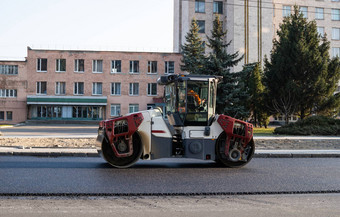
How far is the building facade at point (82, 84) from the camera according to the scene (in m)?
52.4

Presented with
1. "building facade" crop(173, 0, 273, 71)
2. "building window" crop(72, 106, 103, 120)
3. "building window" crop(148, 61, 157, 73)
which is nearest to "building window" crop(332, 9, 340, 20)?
"building facade" crop(173, 0, 273, 71)

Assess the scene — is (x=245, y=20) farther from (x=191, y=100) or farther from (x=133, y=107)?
(x=191, y=100)

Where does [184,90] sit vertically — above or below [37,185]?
above

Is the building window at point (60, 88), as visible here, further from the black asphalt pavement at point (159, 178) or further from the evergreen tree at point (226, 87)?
the black asphalt pavement at point (159, 178)

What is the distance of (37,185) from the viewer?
26.4ft

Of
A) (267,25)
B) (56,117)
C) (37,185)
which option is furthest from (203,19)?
(37,185)

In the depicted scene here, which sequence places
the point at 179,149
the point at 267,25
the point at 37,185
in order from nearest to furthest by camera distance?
the point at 37,185 < the point at 179,149 < the point at 267,25

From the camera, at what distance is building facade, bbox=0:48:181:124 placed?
52.4 meters

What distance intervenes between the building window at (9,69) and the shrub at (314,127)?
37.3m

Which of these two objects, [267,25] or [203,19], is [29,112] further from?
[267,25]

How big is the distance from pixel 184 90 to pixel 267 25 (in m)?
52.7

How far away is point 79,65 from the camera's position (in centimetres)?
5328

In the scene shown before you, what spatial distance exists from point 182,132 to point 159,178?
85.0 inches

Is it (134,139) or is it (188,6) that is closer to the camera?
(134,139)
